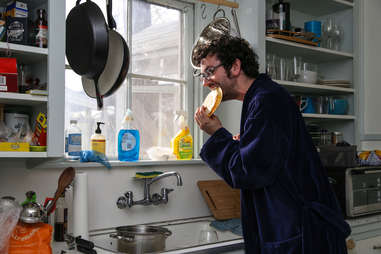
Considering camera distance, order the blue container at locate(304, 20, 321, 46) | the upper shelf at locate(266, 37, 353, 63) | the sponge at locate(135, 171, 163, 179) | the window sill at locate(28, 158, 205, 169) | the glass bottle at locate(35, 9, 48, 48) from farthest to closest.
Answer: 1. the blue container at locate(304, 20, 321, 46)
2. the upper shelf at locate(266, 37, 353, 63)
3. the sponge at locate(135, 171, 163, 179)
4. the window sill at locate(28, 158, 205, 169)
5. the glass bottle at locate(35, 9, 48, 48)

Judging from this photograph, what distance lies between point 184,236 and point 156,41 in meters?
1.12

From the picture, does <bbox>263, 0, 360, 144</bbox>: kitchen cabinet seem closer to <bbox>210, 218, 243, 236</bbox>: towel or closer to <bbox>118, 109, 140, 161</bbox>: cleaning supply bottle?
<bbox>210, 218, 243, 236</bbox>: towel

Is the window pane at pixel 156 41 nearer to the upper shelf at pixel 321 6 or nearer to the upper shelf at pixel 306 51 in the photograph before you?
the upper shelf at pixel 306 51

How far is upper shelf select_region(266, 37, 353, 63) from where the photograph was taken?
2615mm

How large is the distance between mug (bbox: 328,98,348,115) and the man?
156 centimetres

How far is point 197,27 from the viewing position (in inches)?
102

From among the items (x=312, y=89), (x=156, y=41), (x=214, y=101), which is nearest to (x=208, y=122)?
(x=214, y=101)

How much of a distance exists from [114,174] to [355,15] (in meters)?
2.04

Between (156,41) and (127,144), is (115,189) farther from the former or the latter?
(156,41)

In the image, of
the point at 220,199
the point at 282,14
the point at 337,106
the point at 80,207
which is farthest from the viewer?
the point at 337,106

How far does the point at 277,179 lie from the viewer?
4.58 ft

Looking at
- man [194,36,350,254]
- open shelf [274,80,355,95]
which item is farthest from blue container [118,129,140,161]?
open shelf [274,80,355,95]

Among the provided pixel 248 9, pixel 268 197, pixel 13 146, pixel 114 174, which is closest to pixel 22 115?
pixel 13 146

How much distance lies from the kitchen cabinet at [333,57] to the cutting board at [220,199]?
81 centimetres
